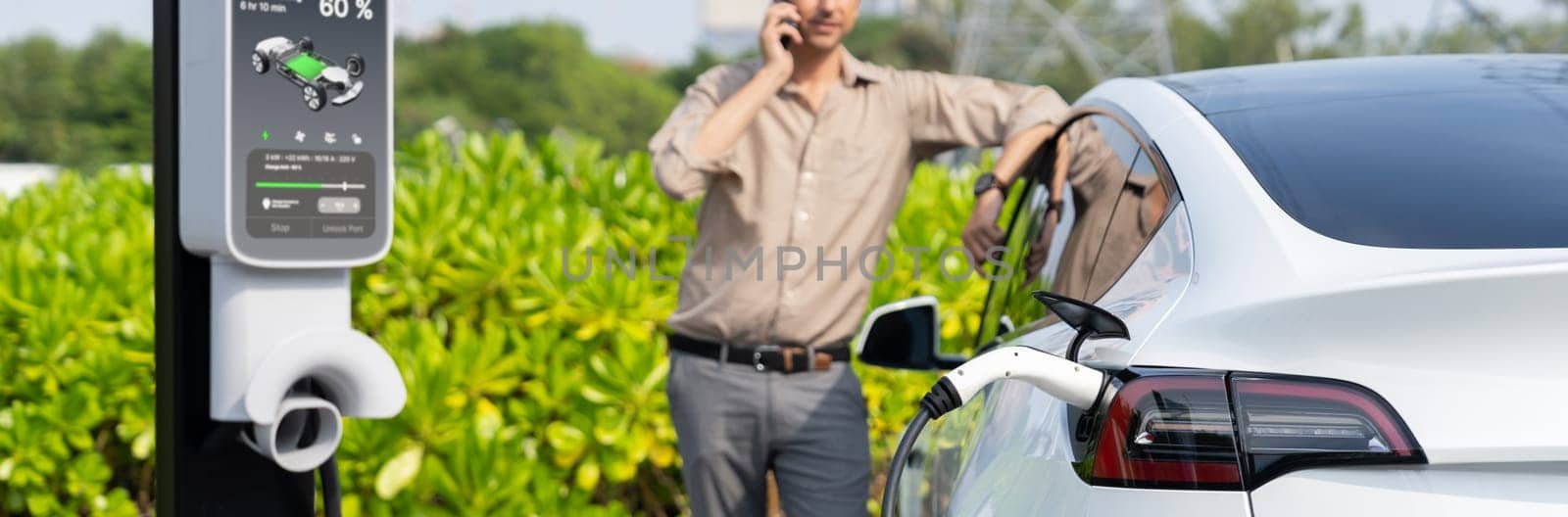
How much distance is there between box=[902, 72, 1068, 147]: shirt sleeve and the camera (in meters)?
3.39

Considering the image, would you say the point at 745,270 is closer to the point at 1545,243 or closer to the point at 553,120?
the point at 1545,243

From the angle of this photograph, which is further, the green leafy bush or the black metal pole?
the green leafy bush

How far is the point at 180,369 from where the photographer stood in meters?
2.86

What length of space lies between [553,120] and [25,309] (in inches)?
3128

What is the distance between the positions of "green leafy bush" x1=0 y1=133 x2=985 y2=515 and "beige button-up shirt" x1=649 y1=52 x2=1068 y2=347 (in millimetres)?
987

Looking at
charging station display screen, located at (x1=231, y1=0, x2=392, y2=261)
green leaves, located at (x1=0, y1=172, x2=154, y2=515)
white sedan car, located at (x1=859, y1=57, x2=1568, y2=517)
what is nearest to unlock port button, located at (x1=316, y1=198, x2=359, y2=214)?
charging station display screen, located at (x1=231, y1=0, x2=392, y2=261)

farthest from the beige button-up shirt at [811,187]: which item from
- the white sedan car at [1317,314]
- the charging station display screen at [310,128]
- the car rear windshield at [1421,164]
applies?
the car rear windshield at [1421,164]

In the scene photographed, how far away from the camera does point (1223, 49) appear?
94125 mm

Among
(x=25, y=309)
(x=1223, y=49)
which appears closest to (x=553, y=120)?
(x=1223, y=49)

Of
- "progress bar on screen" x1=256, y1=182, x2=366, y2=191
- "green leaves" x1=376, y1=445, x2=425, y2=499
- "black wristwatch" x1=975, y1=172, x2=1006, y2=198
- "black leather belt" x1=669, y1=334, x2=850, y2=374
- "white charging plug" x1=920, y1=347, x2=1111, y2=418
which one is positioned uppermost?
"black wristwatch" x1=975, y1=172, x2=1006, y2=198

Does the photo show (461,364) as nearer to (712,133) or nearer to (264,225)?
(712,133)

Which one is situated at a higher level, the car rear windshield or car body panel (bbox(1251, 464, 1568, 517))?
the car rear windshield

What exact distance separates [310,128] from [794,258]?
1.10 m

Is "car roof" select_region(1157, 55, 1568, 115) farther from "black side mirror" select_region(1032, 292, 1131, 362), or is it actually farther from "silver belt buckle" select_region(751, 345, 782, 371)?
"silver belt buckle" select_region(751, 345, 782, 371)
